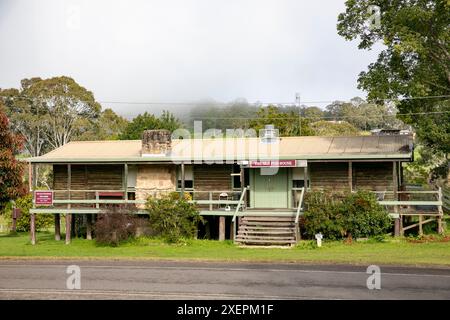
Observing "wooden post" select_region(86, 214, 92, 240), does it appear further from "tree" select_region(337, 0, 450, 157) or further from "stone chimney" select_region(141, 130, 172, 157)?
"tree" select_region(337, 0, 450, 157)

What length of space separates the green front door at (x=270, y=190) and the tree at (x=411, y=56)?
5.83 meters

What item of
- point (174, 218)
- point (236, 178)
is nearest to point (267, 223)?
point (174, 218)

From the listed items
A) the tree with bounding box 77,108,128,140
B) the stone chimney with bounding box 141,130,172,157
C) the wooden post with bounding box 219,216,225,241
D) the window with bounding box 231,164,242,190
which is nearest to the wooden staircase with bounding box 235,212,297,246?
the wooden post with bounding box 219,216,225,241

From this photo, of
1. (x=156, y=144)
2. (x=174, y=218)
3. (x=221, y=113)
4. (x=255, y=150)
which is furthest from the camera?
(x=221, y=113)

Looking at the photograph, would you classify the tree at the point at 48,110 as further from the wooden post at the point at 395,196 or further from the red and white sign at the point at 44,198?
the wooden post at the point at 395,196

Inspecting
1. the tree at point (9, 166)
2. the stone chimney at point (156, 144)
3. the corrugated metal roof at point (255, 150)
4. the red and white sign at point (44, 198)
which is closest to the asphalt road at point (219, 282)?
the corrugated metal roof at point (255, 150)

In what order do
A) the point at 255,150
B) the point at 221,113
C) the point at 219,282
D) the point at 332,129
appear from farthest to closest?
the point at 221,113, the point at 332,129, the point at 255,150, the point at 219,282

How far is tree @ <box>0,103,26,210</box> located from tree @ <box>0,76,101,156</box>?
32.9 metres

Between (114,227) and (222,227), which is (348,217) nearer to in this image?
(222,227)

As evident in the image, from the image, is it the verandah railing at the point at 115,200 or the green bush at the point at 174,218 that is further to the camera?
the verandah railing at the point at 115,200

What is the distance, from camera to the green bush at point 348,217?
26188mm

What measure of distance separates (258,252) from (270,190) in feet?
21.3

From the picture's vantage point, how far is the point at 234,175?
3061 centimetres

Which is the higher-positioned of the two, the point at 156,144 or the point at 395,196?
the point at 156,144
